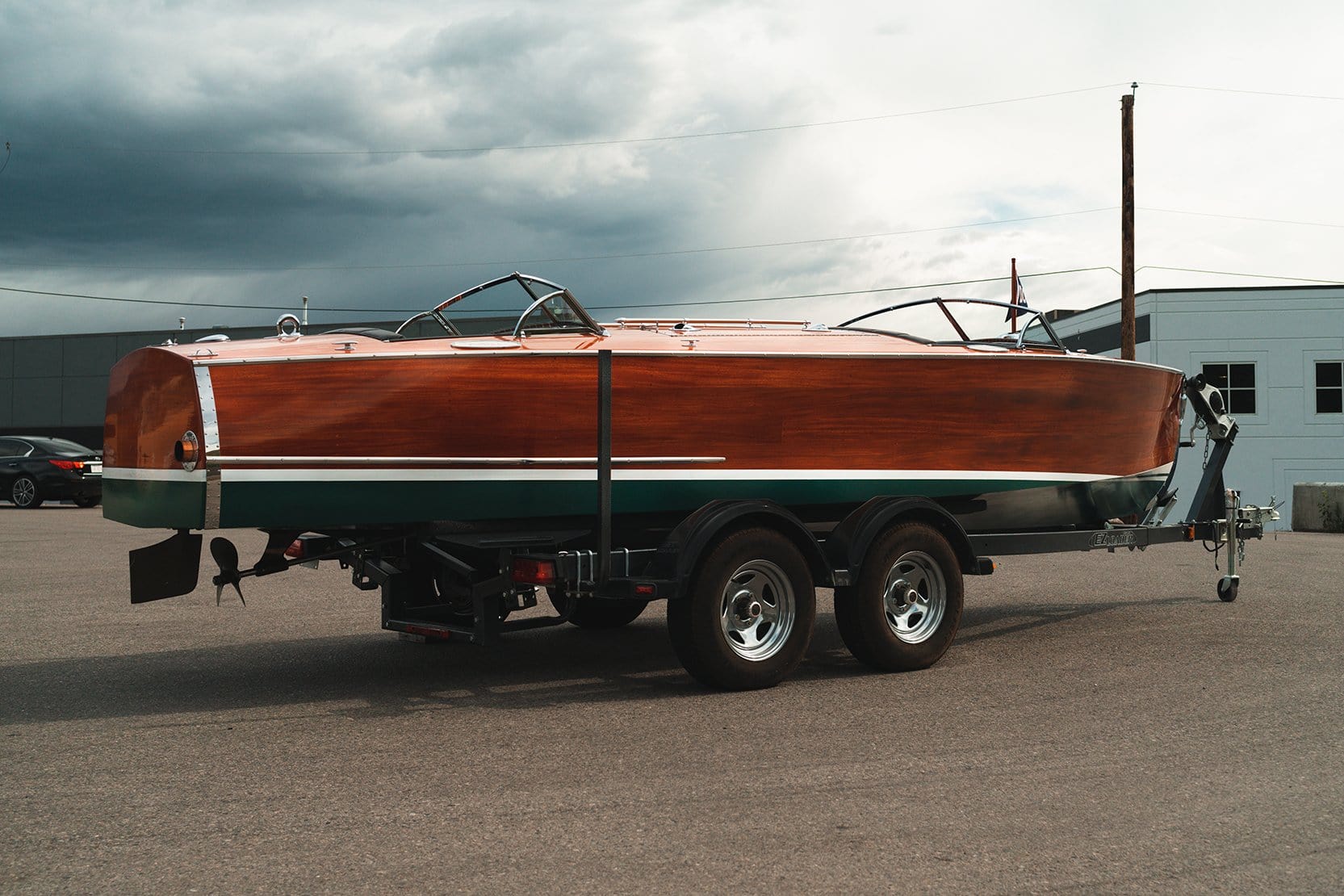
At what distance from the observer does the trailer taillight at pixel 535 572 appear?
687 centimetres

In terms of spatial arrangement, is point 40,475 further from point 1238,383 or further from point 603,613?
point 1238,383

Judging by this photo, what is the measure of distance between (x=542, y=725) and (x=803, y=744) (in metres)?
1.34

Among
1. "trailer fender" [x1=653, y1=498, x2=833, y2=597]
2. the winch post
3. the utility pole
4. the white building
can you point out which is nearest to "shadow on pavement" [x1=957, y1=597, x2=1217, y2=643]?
the winch post

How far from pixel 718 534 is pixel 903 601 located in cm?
153

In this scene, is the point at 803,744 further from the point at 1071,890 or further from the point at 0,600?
the point at 0,600

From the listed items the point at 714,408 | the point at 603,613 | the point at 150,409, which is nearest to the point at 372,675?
the point at 150,409

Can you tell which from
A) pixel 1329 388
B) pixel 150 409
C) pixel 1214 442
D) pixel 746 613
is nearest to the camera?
pixel 150 409

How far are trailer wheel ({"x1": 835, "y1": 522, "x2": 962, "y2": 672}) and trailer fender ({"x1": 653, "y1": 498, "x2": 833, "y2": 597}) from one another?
1.07 feet

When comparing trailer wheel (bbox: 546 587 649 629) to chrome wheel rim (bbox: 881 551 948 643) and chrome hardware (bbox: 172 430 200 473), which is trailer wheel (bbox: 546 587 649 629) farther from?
chrome hardware (bbox: 172 430 200 473)

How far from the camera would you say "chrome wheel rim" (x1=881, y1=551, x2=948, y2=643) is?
25.8 feet

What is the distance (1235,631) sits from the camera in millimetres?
9391

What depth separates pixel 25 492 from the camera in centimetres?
2545

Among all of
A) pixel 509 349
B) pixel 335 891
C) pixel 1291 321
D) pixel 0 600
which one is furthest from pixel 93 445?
pixel 335 891

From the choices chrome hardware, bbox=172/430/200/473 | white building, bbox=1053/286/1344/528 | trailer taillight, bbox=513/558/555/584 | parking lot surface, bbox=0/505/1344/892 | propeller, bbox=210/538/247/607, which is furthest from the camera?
white building, bbox=1053/286/1344/528
